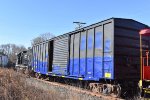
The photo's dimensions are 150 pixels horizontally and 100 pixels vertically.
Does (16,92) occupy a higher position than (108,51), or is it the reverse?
(108,51)

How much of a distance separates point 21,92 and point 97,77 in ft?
17.2

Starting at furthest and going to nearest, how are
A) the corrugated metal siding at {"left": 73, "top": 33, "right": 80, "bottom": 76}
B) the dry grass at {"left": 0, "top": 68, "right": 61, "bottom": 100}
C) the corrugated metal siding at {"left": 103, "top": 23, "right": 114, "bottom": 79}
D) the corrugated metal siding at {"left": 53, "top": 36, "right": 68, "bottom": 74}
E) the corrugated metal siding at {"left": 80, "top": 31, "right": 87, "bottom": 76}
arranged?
the corrugated metal siding at {"left": 53, "top": 36, "right": 68, "bottom": 74} < the corrugated metal siding at {"left": 73, "top": 33, "right": 80, "bottom": 76} < the corrugated metal siding at {"left": 80, "top": 31, "right": 87, "bottom": 76} < the corrugated metal siding at {"left": 103, "top": 23, "right": 114, "bottom": 79} < the dry grass at {"left": 0, "top": 68, "right": 61, "bottom": 100}

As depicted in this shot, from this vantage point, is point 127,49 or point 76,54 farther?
point 76,54

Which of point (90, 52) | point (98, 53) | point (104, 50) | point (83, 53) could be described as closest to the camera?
point (104, 50)

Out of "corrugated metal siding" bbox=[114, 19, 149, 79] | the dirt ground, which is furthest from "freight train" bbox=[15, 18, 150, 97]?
the dirt ground

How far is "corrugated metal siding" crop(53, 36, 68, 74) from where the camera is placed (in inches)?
735

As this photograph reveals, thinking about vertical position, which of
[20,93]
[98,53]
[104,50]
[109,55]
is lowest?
[20,93]

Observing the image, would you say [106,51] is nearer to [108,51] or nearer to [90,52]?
[108,51]

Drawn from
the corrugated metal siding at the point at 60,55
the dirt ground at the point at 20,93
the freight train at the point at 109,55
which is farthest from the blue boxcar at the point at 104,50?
the dirt ground at the point at 20,93

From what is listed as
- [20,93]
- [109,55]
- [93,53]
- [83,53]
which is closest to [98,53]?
[93,53]

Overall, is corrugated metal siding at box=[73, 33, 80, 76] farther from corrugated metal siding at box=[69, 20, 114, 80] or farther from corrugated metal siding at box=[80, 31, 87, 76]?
corrugated metal siding at box=[80, 31, 87, 76]

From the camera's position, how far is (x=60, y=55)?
1991 centimetres

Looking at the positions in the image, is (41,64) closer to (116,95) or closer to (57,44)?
(57,44)

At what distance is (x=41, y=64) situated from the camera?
82.7 feet
